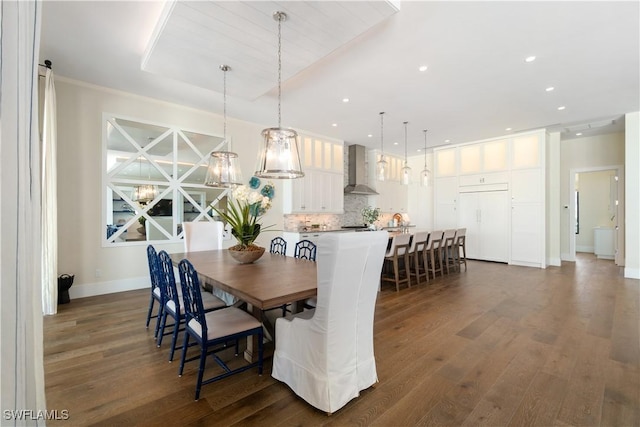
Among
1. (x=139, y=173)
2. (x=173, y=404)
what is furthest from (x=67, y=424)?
(x=139, y=173)

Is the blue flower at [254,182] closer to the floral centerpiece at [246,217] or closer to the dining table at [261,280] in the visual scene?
the dining table at [261,280]

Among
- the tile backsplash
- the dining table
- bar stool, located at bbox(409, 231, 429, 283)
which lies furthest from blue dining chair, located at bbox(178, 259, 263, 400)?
the tile backsplash

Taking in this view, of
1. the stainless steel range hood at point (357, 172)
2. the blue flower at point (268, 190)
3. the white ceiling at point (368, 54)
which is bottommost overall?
the blue flower at point (268, 190)

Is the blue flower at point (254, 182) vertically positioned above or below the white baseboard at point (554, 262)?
above

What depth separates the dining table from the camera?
1783mm

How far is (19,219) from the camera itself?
0.84 metres

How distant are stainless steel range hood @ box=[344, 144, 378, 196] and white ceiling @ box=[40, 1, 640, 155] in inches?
99.9

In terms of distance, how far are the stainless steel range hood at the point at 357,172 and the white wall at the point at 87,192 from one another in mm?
4711

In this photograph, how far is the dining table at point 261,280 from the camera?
70.2 inches

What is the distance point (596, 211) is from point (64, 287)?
12.6 m

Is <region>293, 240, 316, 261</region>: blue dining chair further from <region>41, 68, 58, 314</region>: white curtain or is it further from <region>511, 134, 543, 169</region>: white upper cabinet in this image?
<region>511, 134, 543, 169</region>: white upper cabinet

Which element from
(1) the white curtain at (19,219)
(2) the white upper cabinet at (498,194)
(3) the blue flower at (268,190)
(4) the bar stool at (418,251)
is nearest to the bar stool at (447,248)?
(4) the bar stool at (418,251)

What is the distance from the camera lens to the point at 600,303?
387cm

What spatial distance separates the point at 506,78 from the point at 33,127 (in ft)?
15.6
